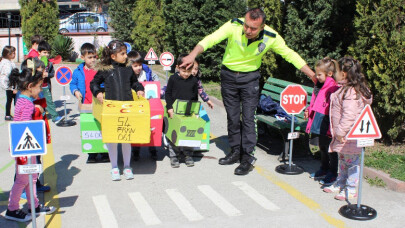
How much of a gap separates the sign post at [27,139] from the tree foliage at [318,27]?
597 cm

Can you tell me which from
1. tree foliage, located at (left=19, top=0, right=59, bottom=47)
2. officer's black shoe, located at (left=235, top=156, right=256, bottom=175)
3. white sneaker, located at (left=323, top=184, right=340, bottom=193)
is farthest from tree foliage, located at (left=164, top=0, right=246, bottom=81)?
tree foliage, located at (left=19, top=0, right=59, bottom=47)

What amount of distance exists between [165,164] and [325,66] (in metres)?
2.76

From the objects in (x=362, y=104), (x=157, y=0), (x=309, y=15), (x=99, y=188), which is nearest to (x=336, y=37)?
(x=309, y=15)

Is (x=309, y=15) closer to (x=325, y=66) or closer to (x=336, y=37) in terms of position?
(x=336, y=37)

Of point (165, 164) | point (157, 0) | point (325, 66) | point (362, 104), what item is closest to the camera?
point (362, 104)

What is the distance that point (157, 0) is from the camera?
2356cm

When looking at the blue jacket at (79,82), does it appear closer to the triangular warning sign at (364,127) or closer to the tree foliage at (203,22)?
the triangular warning sign at (364,127)

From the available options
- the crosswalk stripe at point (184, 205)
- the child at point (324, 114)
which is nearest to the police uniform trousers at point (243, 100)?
the child at point (324, 114)

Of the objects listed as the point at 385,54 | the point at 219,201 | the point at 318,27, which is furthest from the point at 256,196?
the point at 318,27

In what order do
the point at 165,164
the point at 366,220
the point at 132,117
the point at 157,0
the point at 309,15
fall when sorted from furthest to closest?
the point at 157,0 → the point at 309,15 → the point at 165,164 → the point at 132,117 → the point at 366,220

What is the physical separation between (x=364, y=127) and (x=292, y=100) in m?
1.50

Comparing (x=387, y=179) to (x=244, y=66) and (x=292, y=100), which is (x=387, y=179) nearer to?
(x=292, y=100)

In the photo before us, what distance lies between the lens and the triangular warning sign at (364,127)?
4.38 m

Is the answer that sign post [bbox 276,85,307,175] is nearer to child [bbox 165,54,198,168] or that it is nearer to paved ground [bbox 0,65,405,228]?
paved ground [bbox 0,65,405,228]
